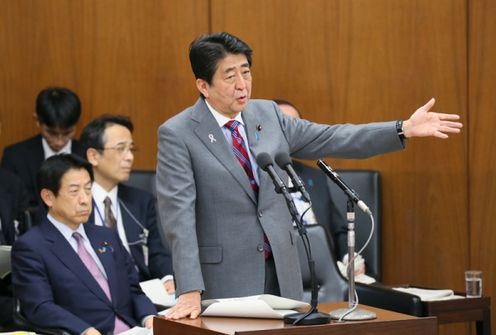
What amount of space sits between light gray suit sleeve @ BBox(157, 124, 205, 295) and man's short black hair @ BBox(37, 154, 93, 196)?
1239mm

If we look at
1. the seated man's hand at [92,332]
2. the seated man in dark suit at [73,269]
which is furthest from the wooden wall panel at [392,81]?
the seated man's hand at [92,332]

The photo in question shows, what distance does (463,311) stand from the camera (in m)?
4.45

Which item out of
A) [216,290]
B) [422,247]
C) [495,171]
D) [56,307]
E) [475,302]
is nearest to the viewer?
[216,290]

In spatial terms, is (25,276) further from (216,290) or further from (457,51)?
(457,51)

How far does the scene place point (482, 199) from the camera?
16.8 ft

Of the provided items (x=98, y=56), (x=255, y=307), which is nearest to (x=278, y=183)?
(x=255, y=307)

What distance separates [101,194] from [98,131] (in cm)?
37

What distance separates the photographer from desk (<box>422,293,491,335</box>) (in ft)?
14.3

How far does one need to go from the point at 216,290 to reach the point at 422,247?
8.35 ft

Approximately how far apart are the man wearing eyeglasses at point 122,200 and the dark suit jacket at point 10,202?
1.23ft

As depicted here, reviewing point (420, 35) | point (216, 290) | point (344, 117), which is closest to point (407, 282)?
point (344, 117)

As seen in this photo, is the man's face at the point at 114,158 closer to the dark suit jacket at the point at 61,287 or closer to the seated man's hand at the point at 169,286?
the seated man's hand at the point at 169,286

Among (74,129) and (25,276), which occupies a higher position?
(74,129)

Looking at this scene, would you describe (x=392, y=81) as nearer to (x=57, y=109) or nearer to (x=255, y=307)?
(x=57, y=109)
